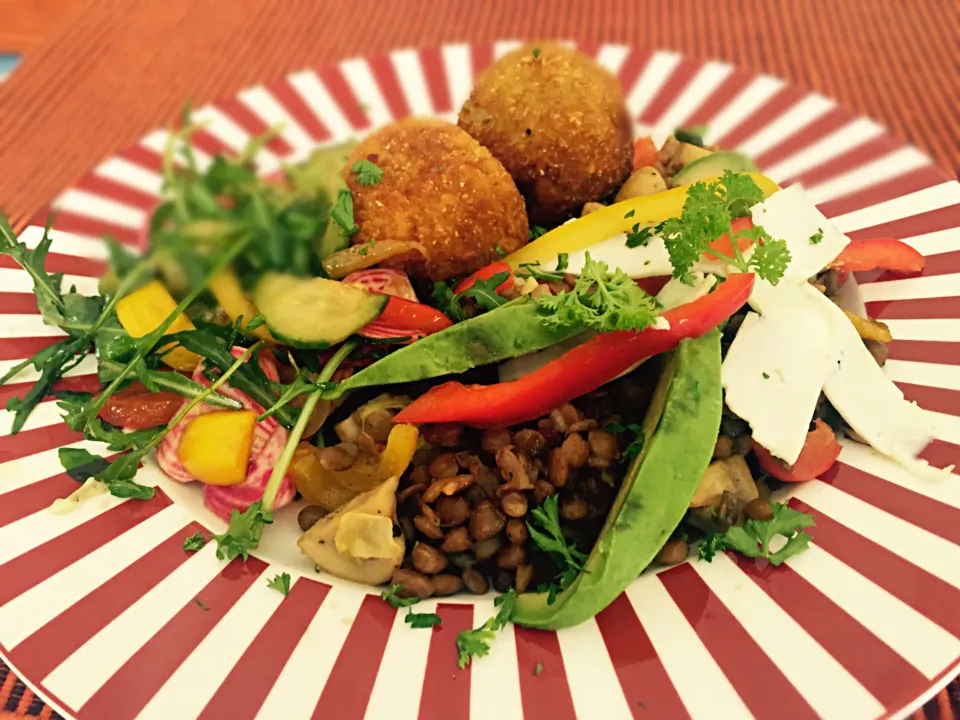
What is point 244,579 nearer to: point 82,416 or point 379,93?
point 82,416

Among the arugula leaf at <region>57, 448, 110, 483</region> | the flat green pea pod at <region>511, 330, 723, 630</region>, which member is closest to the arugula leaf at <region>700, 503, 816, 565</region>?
the flat green pea pod at <region>511, 330, 723, 630</region>

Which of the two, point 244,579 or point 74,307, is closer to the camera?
point 244,579

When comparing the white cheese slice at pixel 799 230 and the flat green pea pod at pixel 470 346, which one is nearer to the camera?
the flat green pea pod at pixel 470 346

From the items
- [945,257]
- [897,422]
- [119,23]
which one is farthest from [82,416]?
[119,23]

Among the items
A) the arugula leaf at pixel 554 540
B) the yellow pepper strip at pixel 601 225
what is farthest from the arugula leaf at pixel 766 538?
the yellow pepper strip at pixel 601 225

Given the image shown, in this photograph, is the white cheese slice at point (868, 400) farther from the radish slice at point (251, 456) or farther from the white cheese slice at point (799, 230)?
the radish slice at point (251, 456)

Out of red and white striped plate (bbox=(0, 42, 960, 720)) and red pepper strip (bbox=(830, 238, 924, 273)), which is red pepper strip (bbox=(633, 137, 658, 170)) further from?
red and white striped plate (bbox=(0, 42, 960, 720))
